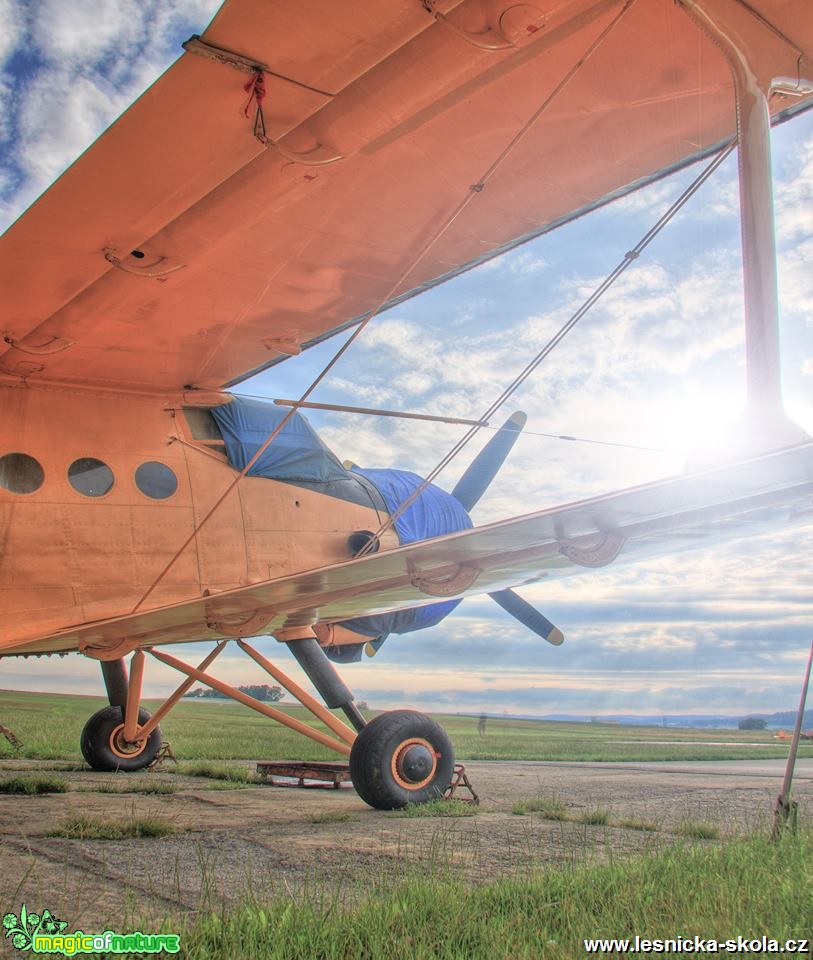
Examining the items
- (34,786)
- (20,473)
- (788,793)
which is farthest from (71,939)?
(34,786)

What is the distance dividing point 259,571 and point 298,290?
7.43 feet

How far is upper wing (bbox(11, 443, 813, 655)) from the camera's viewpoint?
3242 mm

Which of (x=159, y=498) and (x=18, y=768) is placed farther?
(x=18, y=768)

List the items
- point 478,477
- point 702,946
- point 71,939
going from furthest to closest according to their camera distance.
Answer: point 478,477, point 71,939, point 702,946

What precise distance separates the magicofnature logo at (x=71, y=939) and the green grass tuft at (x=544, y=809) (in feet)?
11.6

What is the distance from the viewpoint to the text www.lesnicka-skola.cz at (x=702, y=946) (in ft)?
6.78

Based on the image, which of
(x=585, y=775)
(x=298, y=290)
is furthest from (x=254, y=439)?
(x=585, y=775)

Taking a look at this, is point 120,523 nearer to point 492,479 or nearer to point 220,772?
point 220,772

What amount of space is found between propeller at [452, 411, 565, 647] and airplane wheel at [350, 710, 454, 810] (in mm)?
2721

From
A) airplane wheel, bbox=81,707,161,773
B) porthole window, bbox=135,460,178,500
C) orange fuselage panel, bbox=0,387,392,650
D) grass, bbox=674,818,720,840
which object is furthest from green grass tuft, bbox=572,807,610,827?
airplane wheel, bbox=81,707,161,773

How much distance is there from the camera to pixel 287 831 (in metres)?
4.75

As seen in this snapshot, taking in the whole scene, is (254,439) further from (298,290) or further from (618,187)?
(618,187)

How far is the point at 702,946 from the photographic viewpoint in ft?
6.92

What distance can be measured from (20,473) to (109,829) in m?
2.57
